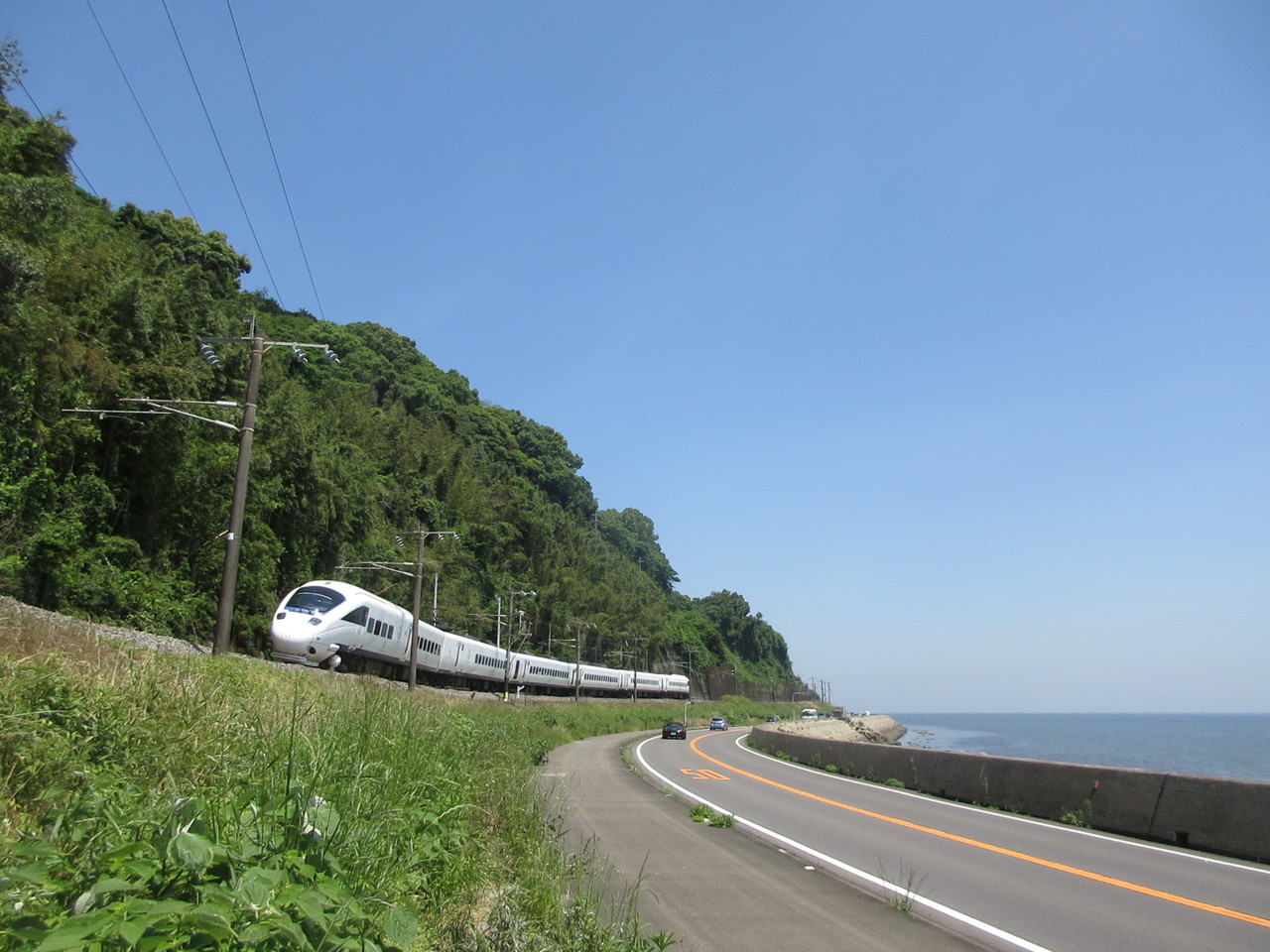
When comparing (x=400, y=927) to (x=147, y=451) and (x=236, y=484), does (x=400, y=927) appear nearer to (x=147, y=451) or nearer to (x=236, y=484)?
(x=236, y=484)

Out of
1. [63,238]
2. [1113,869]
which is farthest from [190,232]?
[1113,869]

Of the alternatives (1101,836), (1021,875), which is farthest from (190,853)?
(1101,836)

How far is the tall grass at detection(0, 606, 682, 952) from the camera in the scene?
2602mm

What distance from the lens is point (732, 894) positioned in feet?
23.5

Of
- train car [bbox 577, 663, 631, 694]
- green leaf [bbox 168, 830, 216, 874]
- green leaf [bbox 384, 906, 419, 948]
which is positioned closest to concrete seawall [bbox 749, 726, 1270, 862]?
green leaf [bbox 384, 906, 419, 948]

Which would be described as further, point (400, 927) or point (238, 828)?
point (238, 828)

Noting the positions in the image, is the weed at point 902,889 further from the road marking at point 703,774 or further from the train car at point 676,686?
the train car at point 676,686

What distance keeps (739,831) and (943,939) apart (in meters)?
5.58

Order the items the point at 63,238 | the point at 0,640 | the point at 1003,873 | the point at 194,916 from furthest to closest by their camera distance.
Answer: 1. the point at 63,238
2. the point at 1003,873
3. the point at 0,640
4. the point at 194,916

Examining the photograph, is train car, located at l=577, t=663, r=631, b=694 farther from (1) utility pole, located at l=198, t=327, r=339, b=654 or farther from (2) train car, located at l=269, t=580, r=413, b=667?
(1) utility pole, located at l=198, t=327, r=339, b=654

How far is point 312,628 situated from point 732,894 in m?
20.6

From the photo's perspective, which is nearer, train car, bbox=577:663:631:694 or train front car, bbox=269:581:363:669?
train front car, bbox=269:581:363:669

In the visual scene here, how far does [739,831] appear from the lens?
11.3 meters

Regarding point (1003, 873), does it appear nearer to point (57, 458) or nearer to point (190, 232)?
point (57, 458)
